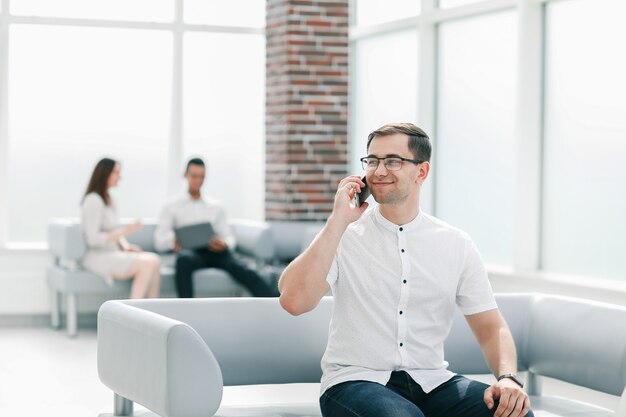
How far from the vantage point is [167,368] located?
131 inches

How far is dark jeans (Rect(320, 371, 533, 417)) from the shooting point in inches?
124

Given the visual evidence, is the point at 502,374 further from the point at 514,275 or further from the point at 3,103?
the point at 3,103

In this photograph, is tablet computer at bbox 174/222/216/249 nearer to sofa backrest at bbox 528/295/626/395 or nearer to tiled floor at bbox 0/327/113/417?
tiled floor at bbox 0/327/113/417

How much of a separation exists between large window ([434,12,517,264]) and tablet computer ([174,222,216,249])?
6.18 feet

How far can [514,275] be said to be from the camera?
7.34m

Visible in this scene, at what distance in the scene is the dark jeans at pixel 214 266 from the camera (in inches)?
334

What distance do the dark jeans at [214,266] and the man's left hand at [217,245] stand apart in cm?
3

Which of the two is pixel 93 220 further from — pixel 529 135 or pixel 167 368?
pixel 167 368

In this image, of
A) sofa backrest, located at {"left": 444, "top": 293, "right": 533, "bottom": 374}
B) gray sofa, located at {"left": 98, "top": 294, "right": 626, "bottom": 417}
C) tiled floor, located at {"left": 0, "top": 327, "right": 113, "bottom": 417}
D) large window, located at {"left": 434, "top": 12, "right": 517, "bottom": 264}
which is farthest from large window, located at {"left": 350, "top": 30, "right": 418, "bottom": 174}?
gray sofa, located at {"left": 98, "top": 294, "right": 626, "bottom": 417}

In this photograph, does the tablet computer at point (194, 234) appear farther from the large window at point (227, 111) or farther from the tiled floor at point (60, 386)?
the large window at point (227, 111)

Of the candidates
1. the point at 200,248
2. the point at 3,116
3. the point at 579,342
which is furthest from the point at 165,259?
the point at 579,342

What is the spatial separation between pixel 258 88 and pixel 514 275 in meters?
3.68

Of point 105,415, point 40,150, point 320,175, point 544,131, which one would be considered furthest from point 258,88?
point 105,415

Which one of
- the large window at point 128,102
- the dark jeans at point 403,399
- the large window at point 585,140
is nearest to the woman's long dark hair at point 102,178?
the large window at point 128,102
